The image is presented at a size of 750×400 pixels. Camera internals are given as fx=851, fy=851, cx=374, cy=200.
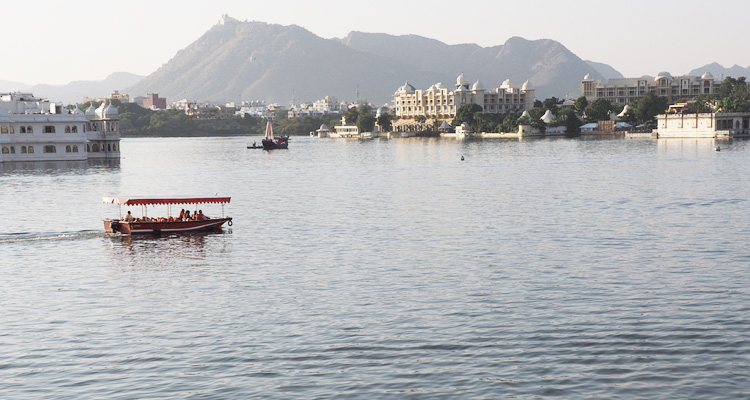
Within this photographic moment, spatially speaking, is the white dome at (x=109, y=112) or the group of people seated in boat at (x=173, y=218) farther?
the white dome at (x=109, y=112)

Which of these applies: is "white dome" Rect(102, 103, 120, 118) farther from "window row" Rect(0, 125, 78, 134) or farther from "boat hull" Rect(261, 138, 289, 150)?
"boat hull" Rect(261, 138, 289, 150)

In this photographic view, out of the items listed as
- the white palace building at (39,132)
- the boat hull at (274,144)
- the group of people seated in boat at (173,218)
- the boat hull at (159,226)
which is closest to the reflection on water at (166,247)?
the boat hull at (159,226)

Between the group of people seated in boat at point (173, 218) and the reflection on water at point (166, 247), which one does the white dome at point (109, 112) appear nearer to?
the group of people seated in boat at point (173, 218)

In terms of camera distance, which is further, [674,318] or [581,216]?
[581,216]

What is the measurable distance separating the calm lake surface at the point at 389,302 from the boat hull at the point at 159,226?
0.86m

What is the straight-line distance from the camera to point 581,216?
176 ft

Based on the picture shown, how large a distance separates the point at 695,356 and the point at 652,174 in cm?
6712

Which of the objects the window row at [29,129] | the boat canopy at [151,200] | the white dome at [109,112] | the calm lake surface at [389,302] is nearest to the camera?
the calm lake surface at [389,302]

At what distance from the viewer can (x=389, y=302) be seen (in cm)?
3025

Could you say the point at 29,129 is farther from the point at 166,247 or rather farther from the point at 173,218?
the point at 166,247

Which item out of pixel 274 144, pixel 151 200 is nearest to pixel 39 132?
pixel 274 144

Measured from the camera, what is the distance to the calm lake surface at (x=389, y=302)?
877 inches

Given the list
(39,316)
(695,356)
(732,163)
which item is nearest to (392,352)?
(695,356)

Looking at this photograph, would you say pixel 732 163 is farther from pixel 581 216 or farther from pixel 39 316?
pixel 39 316
